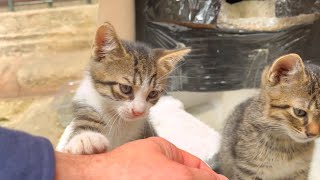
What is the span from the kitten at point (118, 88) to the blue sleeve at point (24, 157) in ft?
1.61

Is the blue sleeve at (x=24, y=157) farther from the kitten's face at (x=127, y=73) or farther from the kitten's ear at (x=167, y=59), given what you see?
the kitten's ear at (x=167, y=59)

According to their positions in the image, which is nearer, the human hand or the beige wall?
the human hand

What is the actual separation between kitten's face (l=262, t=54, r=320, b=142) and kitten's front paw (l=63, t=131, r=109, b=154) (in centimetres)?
46

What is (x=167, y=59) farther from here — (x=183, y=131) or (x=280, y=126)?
(x=183, y=131)

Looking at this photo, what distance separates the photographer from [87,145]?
109 centimetres

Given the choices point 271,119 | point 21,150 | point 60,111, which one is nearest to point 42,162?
point 21,150

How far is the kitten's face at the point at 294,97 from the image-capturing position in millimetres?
1256

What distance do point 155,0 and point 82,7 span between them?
0.36 metres

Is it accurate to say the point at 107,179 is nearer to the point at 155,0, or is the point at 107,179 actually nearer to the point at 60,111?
the point at 60,111

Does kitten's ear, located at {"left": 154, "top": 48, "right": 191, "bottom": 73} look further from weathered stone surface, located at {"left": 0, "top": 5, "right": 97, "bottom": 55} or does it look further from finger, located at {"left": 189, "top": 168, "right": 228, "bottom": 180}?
weathered stone surface, located at {"left": 0, "top": 5, "right": 97, "bottom": 55}

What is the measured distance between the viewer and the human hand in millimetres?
799

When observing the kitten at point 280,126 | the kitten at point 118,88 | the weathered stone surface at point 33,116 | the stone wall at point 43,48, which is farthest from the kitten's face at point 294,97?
the stone wall at point 43,48

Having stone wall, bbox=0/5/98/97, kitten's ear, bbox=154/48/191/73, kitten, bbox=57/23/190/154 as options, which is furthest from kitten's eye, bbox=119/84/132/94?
stone wall, bbox=0/5/98/97

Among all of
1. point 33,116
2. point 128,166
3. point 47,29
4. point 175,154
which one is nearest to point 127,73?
point 175,154
